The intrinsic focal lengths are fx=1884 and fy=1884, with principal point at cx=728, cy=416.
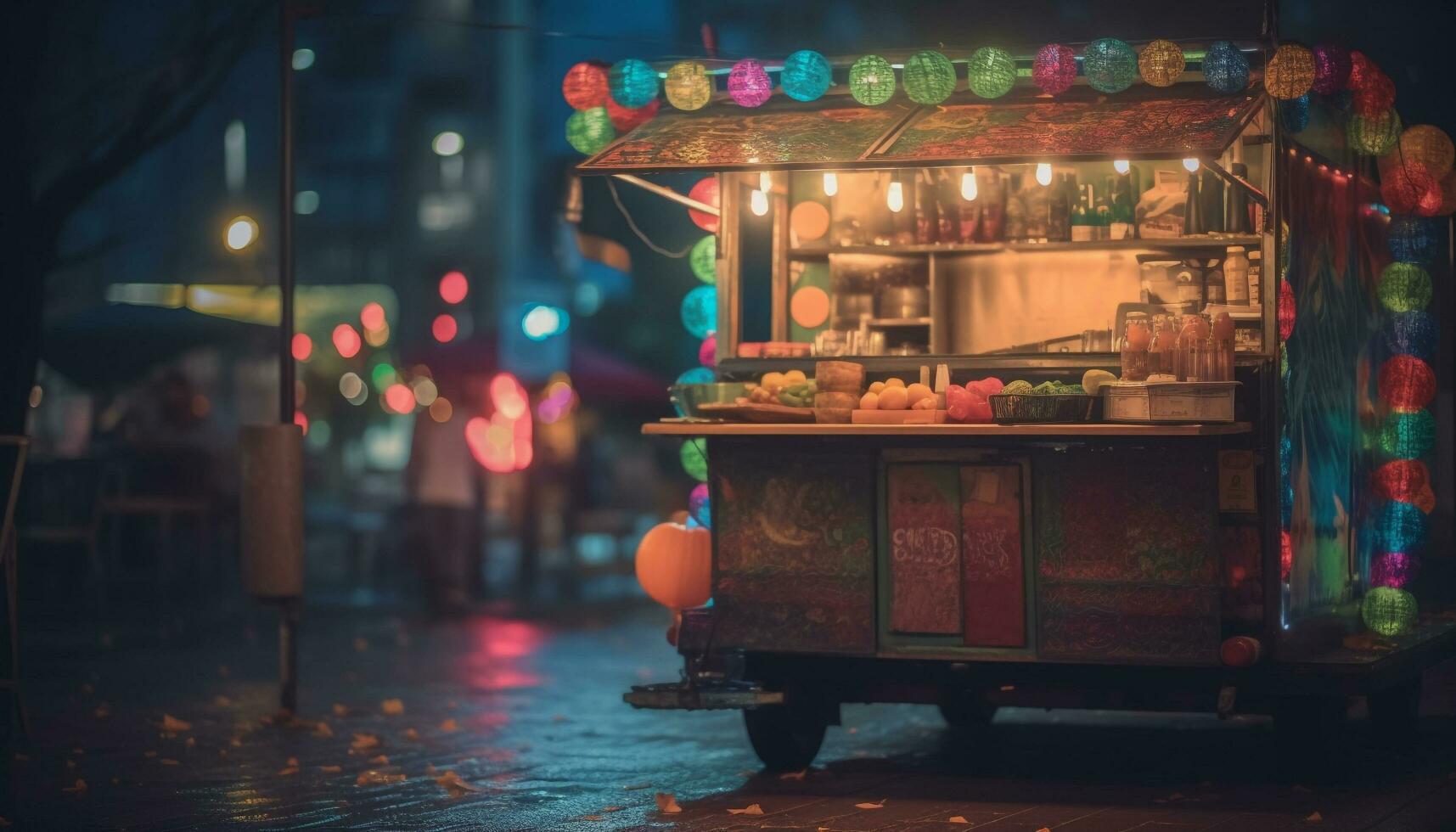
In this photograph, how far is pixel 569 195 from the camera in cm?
1055

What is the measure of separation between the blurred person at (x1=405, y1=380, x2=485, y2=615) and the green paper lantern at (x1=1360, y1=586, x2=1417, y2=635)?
10.2 m

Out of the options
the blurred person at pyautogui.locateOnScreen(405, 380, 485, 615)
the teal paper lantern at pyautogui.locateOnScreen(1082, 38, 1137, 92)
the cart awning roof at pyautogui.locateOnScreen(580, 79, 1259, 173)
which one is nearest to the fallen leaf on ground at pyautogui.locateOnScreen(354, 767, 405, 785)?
the cart awning roof at pyautogui.locateOnScreen(580, 79, 1259, 173)

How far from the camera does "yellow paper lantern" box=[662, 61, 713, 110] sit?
959 centimetres

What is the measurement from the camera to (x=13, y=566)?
9.93m

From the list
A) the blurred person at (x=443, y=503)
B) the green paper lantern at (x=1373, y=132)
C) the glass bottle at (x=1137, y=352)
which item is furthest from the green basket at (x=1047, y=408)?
the blurred person at (x=443, y=503)

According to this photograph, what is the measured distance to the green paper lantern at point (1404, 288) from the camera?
1036 centimetres

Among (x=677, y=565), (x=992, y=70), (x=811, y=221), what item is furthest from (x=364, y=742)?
(x=992, y=70)

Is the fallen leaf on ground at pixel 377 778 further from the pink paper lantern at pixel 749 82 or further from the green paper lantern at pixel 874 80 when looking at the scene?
the green paper lantern at pixel 874 80

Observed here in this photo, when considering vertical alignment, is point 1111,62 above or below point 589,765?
above

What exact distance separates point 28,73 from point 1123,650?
7258 mm

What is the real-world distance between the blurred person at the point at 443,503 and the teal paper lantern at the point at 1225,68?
11036mm

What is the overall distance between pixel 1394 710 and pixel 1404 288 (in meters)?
2.34

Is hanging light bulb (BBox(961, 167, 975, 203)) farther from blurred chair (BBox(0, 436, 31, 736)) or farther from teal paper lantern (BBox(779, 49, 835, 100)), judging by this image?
blurred chair (BBox(0, 436, 31, 736))

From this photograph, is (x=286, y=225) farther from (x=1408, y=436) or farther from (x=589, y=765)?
(x=1408, y=436)
